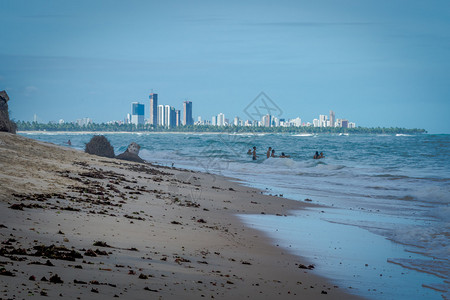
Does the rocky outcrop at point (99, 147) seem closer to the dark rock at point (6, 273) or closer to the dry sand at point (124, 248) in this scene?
the dry sand at point (124, 248)

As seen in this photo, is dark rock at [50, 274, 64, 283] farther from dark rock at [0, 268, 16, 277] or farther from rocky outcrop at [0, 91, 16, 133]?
rocky outcrop at [0, 91, 16, 133]

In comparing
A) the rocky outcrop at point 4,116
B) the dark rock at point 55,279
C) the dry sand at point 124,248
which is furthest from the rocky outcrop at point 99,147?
the dark rock at point 55,279

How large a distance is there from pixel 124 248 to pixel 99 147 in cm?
2288

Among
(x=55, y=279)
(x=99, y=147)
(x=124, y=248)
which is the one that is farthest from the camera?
(x=99, y=147)

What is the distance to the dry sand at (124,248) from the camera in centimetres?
538

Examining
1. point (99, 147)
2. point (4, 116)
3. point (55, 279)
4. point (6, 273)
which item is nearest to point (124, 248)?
point (55, 279)

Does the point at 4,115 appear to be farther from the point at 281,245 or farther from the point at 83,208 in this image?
the point at 281,245

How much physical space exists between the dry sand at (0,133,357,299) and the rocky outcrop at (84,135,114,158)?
48.9 ft

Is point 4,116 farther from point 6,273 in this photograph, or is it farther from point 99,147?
point 6,273

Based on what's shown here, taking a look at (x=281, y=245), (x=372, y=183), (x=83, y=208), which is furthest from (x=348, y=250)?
(x=372, y=183)

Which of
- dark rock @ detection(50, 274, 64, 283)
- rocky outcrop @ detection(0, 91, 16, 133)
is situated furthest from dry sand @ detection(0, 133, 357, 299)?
rocky outcrop @ detection(0, 91, 16, 133)

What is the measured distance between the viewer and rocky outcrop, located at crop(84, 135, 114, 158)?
96.5 ft

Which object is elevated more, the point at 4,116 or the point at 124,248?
the point at 4,116

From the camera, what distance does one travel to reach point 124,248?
296 inches
